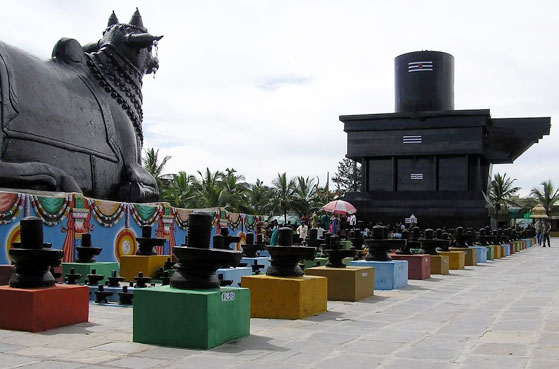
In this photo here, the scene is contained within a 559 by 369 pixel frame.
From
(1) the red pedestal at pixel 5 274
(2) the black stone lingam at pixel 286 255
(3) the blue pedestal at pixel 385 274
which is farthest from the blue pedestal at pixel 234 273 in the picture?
(1) the red pedestal at pixel 5 274

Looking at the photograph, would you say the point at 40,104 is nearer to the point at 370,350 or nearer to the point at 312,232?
the point at 312,232

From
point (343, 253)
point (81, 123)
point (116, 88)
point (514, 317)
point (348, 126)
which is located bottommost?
point (514, 317)

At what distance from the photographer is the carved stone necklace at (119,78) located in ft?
48.3

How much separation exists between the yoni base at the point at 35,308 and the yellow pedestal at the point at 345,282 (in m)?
3.88

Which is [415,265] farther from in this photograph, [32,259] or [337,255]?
[32,259]

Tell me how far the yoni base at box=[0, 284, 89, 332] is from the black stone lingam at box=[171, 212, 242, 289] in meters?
1.26

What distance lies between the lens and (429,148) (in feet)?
134

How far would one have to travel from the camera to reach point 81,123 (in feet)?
43.2

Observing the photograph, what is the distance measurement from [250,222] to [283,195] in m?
24.1

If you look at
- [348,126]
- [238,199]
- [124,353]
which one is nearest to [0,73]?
[124,353]

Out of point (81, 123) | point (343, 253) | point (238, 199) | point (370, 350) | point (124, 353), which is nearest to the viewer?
point (124, 353)

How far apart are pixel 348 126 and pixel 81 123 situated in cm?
3137

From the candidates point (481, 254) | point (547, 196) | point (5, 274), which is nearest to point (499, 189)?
point (547, 196)

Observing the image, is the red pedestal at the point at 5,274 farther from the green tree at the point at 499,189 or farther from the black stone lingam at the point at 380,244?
the green tree at the point at 499,189
